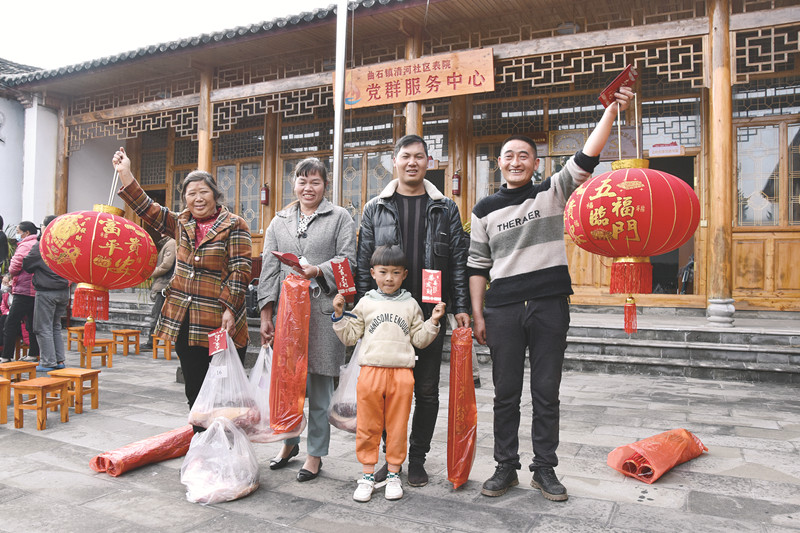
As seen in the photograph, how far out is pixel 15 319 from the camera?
21.7 feet

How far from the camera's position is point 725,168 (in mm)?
6797

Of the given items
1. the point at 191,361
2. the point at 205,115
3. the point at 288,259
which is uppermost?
the point at 205,115

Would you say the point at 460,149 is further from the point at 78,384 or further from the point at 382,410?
the point at 382,410

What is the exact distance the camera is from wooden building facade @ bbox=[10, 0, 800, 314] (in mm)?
7047

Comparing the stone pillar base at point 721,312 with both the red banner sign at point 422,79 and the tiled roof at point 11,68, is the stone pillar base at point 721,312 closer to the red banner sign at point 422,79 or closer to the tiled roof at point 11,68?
the red banner sign at point 422,79

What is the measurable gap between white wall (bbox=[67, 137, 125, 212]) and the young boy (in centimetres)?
1108

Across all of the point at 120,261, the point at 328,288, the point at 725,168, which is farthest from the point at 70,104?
the point at 725,168

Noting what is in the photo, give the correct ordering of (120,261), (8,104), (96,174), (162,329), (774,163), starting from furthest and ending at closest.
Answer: (96,174), (8,104), (774,163), (120,261), (162,329)

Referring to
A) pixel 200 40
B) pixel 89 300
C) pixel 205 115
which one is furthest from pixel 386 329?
pixel 205 115

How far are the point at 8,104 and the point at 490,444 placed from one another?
39.3ft

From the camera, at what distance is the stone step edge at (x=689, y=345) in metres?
5.80

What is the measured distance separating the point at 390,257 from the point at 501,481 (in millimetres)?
1236

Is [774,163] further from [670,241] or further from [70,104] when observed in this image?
[70,104]

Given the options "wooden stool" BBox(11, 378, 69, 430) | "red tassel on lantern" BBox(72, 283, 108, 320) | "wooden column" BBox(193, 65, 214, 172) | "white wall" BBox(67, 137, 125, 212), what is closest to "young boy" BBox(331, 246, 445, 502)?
"red tassel on lantern" BBox(72, 283, 108, 320)
